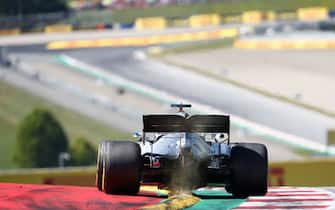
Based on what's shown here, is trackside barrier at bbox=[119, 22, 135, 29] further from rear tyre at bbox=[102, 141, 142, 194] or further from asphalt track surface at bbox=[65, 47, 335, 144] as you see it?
rear tyre at bbox=[102, 141, 142, 194]

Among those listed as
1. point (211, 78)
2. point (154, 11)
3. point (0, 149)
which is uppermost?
point (154, 11)

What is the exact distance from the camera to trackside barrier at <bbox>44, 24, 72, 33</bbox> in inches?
3725

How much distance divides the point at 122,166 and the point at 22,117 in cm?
4261

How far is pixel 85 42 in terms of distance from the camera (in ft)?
282

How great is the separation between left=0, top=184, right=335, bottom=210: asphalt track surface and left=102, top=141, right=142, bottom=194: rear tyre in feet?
0.70

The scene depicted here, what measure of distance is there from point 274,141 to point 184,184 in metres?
34.5

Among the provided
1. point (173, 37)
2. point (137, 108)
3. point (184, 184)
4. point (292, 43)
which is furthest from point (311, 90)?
point (184, 184)

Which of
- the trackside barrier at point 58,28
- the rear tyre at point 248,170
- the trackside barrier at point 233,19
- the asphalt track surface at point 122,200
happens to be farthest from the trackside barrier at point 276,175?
the trackside barrier at point 58,28

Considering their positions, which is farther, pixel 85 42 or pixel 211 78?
pixel 85 42

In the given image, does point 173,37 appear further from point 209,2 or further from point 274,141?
point 274,141

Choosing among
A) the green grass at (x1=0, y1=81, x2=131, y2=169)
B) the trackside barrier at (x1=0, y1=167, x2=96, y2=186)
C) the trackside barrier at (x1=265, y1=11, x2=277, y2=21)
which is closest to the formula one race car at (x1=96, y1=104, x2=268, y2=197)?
the trackside barrier at (x1=0, y1=167, x2=96, y2=186)

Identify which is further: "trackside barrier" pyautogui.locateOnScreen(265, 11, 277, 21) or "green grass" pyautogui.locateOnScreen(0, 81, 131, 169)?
"trackside barrier" pyautogui.locateOnScreen(265, 11, 277, 21)

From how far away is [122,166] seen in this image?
466 inches

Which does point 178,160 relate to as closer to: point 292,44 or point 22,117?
point 22,117
